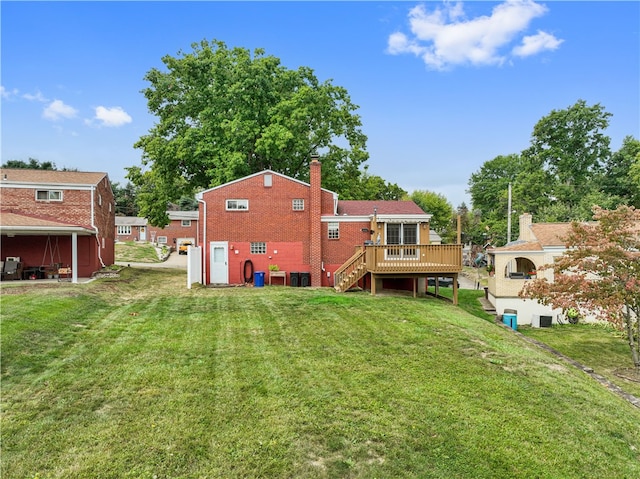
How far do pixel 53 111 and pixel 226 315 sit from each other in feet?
58.6

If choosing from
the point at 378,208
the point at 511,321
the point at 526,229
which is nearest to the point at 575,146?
the point at 526,229

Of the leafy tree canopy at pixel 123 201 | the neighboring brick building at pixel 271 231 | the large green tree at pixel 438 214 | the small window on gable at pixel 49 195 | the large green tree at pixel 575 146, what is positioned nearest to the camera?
the small window on gable at pixel 49 195

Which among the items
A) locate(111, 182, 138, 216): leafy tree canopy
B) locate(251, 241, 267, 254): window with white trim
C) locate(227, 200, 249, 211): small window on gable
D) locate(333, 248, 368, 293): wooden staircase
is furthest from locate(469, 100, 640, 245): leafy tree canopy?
locate(111, 182, 138, 216): leafy tree canopy

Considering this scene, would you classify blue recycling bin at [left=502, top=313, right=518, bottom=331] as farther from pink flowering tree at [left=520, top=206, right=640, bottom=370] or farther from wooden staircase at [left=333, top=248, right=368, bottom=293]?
wooden staircase at [left=333, top=248, right=368, bottom=293]

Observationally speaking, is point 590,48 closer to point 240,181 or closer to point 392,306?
point 392,306

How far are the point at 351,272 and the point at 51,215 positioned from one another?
53.5 ft

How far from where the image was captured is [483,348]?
8.98 m

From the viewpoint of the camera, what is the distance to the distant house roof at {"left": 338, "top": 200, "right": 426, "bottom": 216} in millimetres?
20452

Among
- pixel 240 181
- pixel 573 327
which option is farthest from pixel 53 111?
pixel 573 327

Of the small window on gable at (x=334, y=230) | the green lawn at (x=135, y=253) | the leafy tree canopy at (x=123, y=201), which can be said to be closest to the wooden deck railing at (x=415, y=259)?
the small window on gable at (x=334, y=230)

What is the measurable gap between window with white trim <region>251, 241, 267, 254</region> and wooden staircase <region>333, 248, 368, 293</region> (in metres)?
4.25

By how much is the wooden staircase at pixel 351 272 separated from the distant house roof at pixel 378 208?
296 cm

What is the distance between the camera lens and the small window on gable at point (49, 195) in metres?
20.0

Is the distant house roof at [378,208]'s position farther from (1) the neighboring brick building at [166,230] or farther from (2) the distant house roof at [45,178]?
(1) the neighboring brick building at [166,230]
